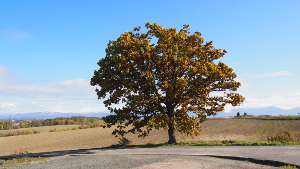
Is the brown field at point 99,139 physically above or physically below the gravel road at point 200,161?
below

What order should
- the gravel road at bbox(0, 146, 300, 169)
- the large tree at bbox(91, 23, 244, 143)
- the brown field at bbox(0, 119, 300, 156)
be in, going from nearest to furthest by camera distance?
the gravel road at bbox(0, 146, 300, 169)
the large tree at bbox(91, 23, 244, 143)
the brown field at bbox(0, 119, 300, 156)

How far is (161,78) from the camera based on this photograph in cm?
2161

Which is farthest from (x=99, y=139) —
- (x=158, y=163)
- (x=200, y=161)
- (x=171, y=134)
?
(x=200, y=161)

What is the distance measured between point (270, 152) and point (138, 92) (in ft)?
36.1

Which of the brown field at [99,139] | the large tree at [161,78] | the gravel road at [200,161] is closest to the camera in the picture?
the gravel road at [200,161]

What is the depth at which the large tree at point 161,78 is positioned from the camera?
2008 centimetres

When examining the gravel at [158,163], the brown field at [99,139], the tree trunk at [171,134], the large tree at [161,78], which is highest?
the large tree at [161,78]

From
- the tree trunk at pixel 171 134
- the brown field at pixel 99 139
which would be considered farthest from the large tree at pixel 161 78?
the brown field at pixel 99 139

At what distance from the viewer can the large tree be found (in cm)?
2008

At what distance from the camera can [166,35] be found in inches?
813

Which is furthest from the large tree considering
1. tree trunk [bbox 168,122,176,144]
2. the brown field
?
the brown field

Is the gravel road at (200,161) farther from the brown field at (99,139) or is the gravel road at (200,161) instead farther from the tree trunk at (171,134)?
the brown field at (99,139)

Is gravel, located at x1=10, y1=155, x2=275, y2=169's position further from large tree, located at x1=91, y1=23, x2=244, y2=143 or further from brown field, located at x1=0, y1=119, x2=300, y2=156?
brown field, located at x1=0, y1=119, x2=300, y2=156

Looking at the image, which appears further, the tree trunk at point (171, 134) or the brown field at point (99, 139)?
the brown field at point (99, 139)
